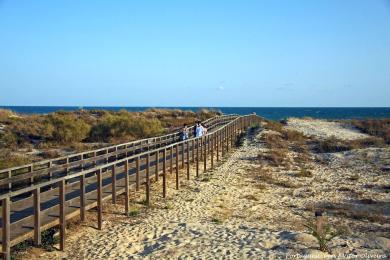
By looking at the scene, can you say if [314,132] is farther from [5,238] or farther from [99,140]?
[5,238]

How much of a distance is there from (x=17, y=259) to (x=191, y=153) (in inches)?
422

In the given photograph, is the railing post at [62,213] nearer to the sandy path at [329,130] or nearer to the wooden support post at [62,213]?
the wooden support post at [62,213]

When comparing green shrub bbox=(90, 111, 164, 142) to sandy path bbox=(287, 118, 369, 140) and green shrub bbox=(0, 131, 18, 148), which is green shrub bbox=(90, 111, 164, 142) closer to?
green shrub bbox=(0, 131, 18, 148)

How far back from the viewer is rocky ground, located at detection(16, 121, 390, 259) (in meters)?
8.24

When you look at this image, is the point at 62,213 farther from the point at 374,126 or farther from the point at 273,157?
the point at 374,126

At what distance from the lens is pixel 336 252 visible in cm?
812

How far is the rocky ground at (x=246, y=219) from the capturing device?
8242mm

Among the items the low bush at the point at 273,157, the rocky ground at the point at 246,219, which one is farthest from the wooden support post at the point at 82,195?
the low bush at the point at 273,157

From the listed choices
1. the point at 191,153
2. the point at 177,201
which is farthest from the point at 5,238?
the point at 191,153

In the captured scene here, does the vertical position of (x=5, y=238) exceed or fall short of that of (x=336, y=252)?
it exceeds it

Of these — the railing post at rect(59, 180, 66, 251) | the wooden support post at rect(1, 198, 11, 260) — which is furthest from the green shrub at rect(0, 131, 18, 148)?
the wooden support post at rect(1, 198, 11, 260)

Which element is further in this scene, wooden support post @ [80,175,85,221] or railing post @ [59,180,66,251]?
wooden support post @ [80,175,85,221]

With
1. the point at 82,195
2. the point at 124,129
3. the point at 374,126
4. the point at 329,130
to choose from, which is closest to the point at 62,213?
the point at 82,195

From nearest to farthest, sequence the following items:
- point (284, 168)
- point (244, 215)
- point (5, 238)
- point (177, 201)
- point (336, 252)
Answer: point (5, 238) → point (336, 252) → point (244, 215) → point (177, 201) → point (284, 168)
